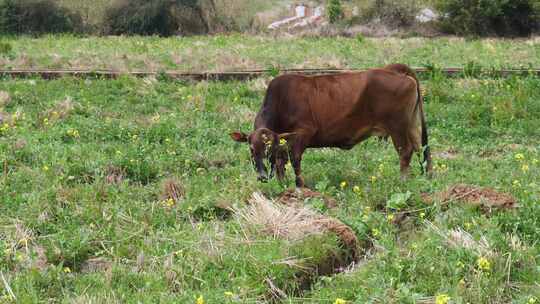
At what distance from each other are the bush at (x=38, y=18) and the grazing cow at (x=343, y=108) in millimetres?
27311

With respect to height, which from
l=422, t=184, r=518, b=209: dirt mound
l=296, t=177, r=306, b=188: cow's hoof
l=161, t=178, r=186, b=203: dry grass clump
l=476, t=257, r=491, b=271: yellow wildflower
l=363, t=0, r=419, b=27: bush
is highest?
l=476, t=257, r=491, b=271: yellow wildflower

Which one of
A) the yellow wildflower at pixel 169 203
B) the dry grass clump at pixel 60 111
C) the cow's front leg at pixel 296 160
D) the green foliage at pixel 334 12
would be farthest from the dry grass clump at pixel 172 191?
the green foliage at pixel 334 12

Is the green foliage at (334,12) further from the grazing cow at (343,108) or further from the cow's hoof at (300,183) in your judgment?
the cow's hoof at (300,183)

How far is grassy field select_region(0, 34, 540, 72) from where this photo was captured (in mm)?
18812

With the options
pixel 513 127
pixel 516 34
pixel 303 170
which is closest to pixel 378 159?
pixel 303 170

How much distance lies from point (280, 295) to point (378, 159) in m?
4.91

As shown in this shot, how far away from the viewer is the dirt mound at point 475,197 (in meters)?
7.16

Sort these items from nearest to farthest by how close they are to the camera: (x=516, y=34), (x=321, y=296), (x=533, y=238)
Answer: (x=321, y=296), (x=533, y=238), (x=516, y=34)

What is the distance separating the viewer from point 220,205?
7812mm

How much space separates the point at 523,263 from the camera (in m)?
5.97

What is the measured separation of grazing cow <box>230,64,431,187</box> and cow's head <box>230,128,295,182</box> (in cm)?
34

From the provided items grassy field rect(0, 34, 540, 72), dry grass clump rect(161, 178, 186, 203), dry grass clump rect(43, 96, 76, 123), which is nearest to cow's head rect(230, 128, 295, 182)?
dry grass clump rect(161, 178, 186, 203)

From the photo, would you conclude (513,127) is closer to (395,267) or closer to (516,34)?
(395,267)

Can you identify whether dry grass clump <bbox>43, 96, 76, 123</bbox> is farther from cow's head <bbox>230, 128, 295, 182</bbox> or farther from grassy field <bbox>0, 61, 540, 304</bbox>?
cow's head <bbox>230, 128, 295, 182</bbox>
